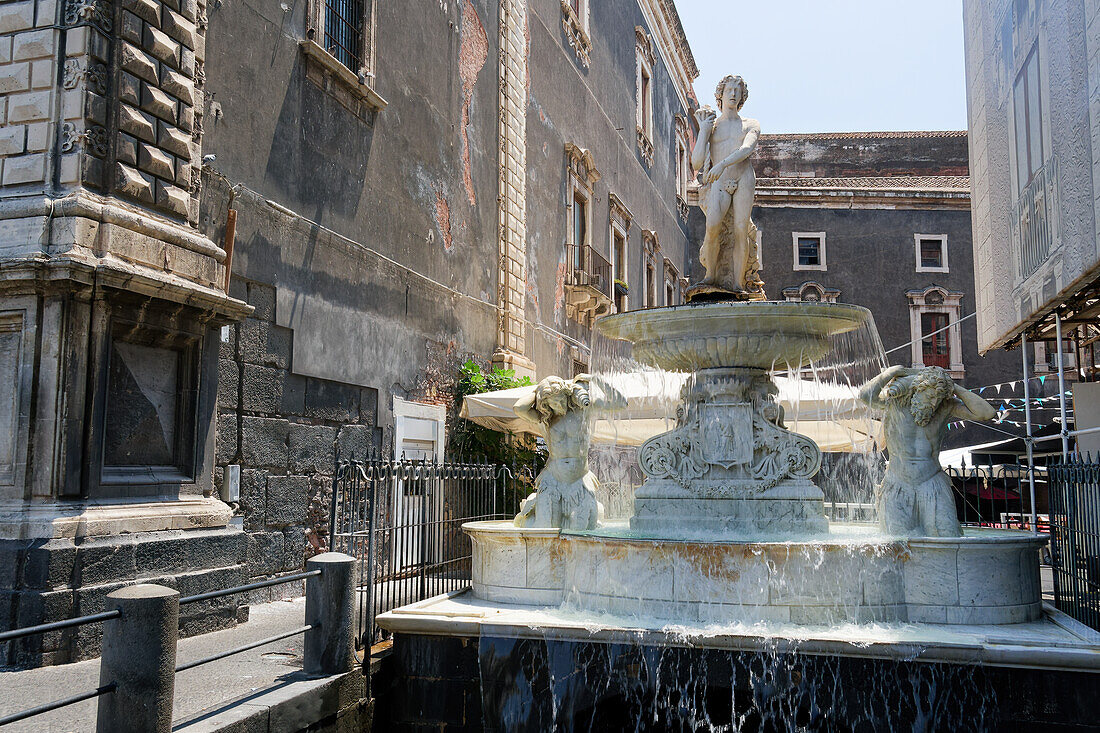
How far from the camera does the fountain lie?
5.20 metres

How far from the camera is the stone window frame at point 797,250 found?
3341 cm

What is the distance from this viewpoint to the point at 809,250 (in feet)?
110

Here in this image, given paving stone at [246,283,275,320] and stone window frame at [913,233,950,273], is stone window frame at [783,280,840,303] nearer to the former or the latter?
stone window frame at [913,233,950,273]

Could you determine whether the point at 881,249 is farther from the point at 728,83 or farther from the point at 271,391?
the point at 271,391

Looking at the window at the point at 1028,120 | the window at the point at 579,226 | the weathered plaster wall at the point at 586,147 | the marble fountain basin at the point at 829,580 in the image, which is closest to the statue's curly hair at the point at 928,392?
the marble fountain basin at the point at 829,580

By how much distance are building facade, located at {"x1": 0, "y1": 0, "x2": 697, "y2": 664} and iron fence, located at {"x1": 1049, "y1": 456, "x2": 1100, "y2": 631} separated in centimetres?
642

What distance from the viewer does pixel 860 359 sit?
7914mm

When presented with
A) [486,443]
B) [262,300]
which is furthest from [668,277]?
[262,300]

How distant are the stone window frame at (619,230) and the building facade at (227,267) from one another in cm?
701

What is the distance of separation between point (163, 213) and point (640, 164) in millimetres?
20337

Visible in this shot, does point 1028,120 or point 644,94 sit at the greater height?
point 644,94

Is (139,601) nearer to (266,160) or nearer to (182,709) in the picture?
(182,709)

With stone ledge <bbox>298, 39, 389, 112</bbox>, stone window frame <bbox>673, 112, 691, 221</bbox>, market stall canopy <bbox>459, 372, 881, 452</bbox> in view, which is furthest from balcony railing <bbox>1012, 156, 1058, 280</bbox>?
stone window frame <bbox>673, 112, 691, 221</bbox>

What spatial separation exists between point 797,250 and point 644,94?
1032cm
